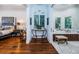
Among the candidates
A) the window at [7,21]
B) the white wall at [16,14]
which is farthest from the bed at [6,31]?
the white wall at [16,14]

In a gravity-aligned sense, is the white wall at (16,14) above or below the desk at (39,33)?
above

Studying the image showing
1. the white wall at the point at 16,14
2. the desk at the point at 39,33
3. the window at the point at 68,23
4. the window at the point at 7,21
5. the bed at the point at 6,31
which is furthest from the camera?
the desk at the point at 39,33

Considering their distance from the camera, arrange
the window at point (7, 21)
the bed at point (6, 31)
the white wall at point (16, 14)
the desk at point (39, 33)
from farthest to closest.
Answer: the desk at point (39, 33) < the white wall at point (16, 14) < the bed at point (6, 31) < the window at point (7, 21)

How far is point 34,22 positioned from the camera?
27.8 ft

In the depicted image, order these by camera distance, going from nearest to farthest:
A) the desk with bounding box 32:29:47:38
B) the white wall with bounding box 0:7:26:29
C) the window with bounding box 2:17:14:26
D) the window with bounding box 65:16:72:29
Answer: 1. the window with bounding box 65:16:72:29
2. the window with bounding box 2:17:14:26
3. the white wall with bounding box 0:7:26:29
4. the desk with bounding box 32:29:47:38

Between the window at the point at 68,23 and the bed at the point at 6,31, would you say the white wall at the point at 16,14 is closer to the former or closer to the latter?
the bed at the point at 6,31

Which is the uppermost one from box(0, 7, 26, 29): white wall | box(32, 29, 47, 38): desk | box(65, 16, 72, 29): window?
box(0, 7, 26, 29): white wall

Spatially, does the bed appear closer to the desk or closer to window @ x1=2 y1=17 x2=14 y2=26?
window @ x1=2 y1=17 x2=14 y2=26

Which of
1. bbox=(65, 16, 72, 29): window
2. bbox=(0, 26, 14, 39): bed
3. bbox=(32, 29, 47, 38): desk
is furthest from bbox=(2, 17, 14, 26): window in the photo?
bbox=(65, 16, 72, 29): window

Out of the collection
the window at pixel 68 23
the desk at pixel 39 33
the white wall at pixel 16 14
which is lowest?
the desk at pixel 39 33

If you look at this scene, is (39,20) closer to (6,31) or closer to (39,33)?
(39,33)

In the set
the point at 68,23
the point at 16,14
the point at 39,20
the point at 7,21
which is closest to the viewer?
the point at 68,23

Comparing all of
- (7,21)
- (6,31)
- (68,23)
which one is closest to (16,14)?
(7,21)

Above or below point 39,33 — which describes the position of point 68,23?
above
